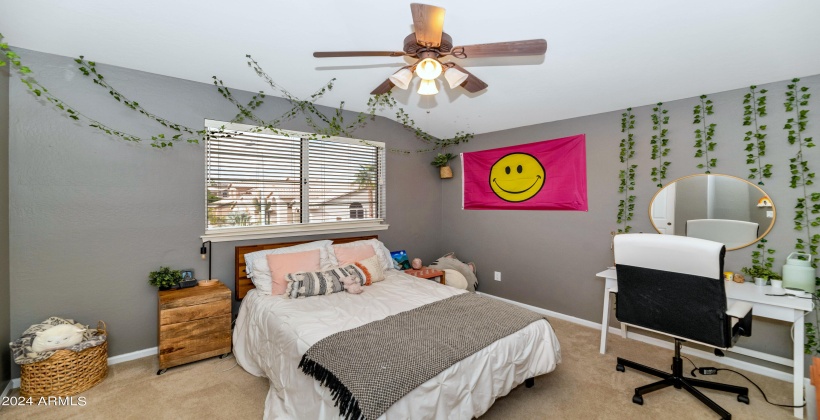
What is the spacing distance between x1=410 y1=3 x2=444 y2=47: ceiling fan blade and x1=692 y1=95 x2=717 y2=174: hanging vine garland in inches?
105

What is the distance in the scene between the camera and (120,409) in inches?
82.9

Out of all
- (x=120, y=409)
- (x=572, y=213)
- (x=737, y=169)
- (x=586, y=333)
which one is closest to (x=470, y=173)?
(x=572, y=213)

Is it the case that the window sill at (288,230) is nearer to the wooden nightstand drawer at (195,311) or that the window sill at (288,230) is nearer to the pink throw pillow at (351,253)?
the pink throw pillow at (351,253)

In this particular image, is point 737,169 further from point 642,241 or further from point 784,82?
point 642,241

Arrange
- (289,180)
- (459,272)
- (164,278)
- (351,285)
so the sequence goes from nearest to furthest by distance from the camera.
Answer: (164,278)
(351,285)
(289,180)
(459,272)

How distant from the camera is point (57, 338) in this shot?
2.23 meters

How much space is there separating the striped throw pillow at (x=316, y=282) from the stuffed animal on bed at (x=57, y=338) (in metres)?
1.40

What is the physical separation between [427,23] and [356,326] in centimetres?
178

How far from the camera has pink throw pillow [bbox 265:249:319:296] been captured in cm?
286

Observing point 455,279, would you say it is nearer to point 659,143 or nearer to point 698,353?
point 698,353

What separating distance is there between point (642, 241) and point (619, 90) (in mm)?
1528

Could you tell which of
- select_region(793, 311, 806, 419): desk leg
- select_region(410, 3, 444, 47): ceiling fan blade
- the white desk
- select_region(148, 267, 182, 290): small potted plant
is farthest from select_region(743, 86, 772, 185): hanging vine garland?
select_region(148, 267, 182, 290): small potted plant

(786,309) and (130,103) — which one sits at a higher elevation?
(130,103)

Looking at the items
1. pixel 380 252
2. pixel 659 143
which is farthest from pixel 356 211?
pixel 659 143
